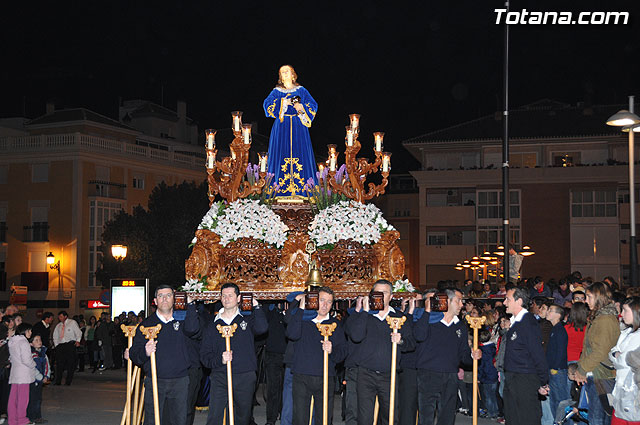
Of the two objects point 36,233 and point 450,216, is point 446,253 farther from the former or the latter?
point 36,233

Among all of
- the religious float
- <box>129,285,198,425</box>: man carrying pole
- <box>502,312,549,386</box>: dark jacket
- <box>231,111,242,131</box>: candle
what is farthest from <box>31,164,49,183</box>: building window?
<box>502,312,549,386</box>: dark jacket

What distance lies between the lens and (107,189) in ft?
166

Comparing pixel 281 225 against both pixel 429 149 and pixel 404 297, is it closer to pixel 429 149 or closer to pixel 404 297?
pixel 404 297

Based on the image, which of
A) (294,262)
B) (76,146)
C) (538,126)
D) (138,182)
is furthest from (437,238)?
(294,262)

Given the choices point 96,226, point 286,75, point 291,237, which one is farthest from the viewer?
point 96,226

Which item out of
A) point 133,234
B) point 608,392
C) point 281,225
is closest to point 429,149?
point 133,234

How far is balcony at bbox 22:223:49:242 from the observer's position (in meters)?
49.1

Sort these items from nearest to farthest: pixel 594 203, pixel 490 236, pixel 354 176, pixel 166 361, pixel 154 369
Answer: pixel 154 369
pixel 166 361
pixel 354 176
pixel 594 203
pixel 490 236

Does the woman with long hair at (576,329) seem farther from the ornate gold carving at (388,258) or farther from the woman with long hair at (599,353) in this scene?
the ornate gold carving at (388,258)

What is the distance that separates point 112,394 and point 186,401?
1037cm

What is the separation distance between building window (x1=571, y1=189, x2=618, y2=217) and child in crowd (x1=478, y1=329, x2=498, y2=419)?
114 feet

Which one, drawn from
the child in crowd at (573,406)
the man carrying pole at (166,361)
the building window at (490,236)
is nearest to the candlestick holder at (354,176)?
the child in crowd at (573,406)

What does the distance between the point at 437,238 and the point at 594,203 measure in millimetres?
8819

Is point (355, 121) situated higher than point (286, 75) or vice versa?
point (286, 75)
